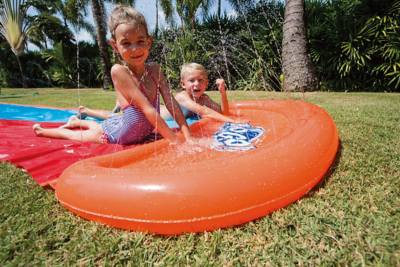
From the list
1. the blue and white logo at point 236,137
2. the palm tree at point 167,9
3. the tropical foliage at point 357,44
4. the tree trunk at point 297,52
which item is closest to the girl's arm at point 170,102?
the blue and white logo at point 236,137

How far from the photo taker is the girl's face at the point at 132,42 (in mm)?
2221

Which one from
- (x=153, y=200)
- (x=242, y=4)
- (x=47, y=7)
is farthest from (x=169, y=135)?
(x=47, y=7)

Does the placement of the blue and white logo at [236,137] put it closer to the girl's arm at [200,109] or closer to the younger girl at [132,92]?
the girl's arm at [200,109]

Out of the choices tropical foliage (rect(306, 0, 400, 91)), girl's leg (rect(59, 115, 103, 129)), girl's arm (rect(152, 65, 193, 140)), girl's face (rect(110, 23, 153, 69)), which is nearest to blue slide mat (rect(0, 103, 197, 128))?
girl's leg (rect(59, 115, 103, 129))

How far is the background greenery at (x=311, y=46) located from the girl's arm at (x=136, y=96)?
525cm

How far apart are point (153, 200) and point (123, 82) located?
1.47 m

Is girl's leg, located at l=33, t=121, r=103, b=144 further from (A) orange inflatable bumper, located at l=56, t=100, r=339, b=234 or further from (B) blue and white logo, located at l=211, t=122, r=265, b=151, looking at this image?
(B) blue and white logo, located at l=211, t=122, r=265, b=151

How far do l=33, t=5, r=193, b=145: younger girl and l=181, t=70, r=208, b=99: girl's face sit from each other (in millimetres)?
871

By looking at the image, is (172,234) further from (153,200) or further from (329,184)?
(329,184)

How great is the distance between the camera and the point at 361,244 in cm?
113

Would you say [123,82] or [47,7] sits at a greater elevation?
[47,7]

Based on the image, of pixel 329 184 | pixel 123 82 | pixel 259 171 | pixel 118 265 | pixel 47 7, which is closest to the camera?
pixel 118 265

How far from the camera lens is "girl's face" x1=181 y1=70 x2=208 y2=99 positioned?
3592 millimetres

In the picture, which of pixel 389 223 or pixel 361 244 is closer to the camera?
pixel 361 244
